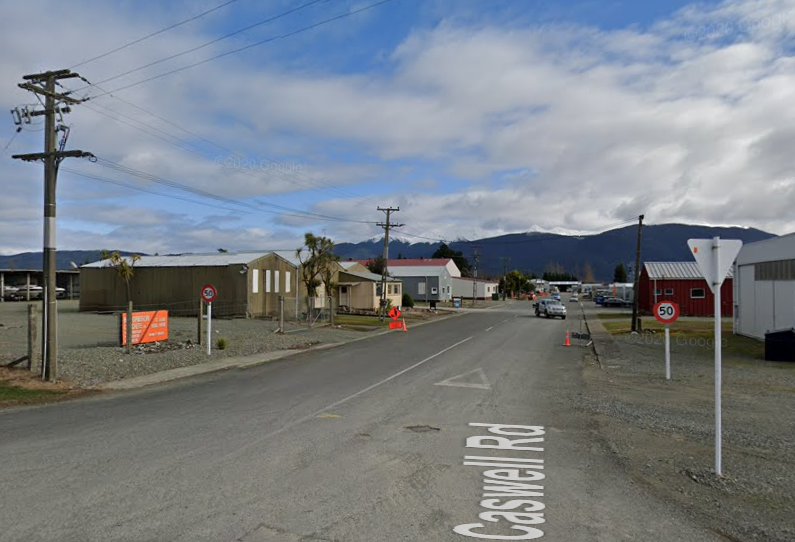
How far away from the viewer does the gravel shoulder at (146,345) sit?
1561 centimetres

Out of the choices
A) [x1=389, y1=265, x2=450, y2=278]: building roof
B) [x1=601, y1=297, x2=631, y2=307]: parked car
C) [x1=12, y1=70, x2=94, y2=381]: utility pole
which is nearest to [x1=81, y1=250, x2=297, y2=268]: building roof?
[x1=12, y1=70, x2=94, y2=381]: utility pole

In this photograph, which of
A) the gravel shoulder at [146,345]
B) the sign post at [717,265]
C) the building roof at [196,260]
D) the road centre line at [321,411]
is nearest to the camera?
the sign post at [717,265]

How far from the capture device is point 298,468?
693 centimetres

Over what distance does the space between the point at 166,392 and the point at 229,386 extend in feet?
4.57

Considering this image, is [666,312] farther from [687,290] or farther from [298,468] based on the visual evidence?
[687,290]

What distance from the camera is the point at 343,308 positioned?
51312mm

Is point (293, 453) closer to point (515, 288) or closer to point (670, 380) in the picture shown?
point (670, 380)

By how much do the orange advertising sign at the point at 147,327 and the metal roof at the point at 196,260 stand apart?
1636 cm

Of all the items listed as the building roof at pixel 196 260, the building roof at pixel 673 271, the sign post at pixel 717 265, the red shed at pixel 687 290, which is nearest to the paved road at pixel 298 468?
the sign post at pixel 717 265

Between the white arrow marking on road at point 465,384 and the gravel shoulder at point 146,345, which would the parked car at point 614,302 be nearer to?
the gravel shoulder at point 146,345

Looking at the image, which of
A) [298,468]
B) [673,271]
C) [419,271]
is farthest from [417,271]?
[298,468]

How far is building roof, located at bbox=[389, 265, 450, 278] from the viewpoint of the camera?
272ft

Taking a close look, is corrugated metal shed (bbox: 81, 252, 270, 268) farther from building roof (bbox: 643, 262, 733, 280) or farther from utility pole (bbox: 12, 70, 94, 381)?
building roof (bbox: 643, 262, 733, 280)

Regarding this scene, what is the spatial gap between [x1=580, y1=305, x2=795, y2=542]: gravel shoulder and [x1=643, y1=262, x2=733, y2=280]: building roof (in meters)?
36.4
